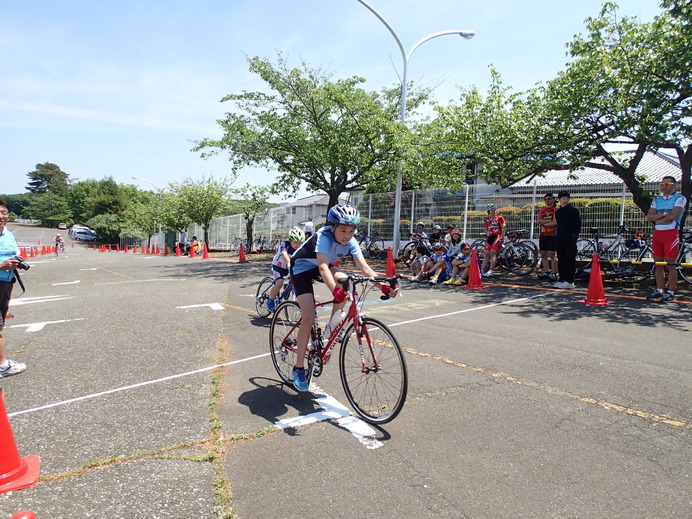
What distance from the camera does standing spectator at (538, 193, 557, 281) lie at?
37.4ft

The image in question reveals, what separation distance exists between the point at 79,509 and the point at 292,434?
1.43 meters

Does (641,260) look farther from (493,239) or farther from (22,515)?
Answer: (22,515)

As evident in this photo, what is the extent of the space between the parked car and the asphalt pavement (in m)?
76.7

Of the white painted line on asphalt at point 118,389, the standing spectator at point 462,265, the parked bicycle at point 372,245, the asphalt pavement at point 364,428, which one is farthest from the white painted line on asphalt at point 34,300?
the parked bicycle at point 372,245

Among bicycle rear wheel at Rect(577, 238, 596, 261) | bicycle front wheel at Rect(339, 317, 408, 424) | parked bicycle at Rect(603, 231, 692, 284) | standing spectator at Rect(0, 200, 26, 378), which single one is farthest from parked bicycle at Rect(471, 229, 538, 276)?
standing spectator at Rect(0, 200, 26, 378)

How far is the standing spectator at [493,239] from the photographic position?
1284 centimetres

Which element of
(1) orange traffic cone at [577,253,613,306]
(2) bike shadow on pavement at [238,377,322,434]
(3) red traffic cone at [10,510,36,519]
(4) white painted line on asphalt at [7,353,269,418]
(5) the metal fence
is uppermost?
(5) the metal fence

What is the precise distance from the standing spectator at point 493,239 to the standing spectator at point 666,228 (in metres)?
4.37

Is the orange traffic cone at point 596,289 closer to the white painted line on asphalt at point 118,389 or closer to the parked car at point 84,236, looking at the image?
the white painted line on asphalt at point 118,389

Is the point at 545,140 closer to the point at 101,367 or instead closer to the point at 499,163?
the point at 499,163

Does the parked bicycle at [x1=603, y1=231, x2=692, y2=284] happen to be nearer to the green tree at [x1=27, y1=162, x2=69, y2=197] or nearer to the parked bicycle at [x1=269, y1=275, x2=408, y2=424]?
the parked bicycle at [x1=269, y1=275, x2=408, y2=424]

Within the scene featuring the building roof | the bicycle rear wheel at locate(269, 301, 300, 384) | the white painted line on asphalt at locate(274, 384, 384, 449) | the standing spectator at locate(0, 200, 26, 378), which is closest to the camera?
the white painted line on asphalt at locate(274, 384, 384, 449)

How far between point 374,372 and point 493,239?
1027cm

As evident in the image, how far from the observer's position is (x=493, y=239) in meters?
13.0
